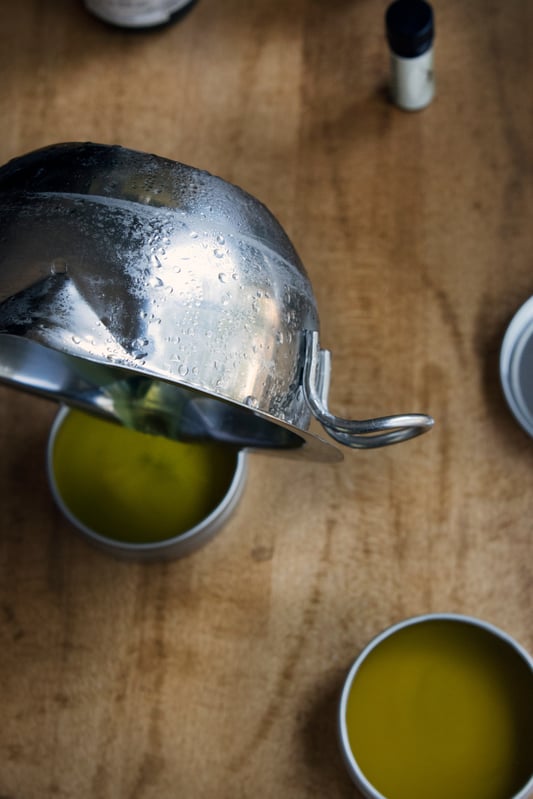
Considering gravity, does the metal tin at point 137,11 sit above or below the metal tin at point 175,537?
above

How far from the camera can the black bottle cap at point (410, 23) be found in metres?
0.83

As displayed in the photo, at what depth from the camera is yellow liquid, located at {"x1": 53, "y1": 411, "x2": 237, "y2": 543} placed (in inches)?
32.0

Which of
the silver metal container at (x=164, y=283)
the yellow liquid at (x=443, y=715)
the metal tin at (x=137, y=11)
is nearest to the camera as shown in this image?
the silver metal container at (x=164, y=283)

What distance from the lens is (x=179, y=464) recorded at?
2.74 feet

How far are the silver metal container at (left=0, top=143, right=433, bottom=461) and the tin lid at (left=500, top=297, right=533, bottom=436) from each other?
0.56 ft

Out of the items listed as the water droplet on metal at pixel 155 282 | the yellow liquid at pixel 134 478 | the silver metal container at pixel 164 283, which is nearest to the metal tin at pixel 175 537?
the yellow liquid at pixel 134 478

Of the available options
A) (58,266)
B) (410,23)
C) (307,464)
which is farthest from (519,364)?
(58,266)

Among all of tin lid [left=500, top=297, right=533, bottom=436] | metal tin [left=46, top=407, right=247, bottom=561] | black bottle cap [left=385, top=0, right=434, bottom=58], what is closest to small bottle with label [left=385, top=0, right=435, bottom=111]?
black bottle cap [left=385, top=0, right=434, bottom=58]

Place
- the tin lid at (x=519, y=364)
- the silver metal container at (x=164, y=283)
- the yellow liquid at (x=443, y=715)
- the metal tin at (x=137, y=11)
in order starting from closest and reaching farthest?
the silver metal container at (x=164, y=283), the yellow liquid at (x=443, y=715), the tin lid at (x=519, y=364), the metal tin at (x=137, y=11)

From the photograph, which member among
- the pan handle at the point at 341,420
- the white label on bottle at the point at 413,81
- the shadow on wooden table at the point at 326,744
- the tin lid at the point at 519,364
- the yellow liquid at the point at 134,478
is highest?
the white label on bottle at the point at 413,81

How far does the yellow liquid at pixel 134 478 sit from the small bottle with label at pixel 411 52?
0.37 meters

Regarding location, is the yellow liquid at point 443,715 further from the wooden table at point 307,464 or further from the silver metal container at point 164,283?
the silver metal container at point 164,283

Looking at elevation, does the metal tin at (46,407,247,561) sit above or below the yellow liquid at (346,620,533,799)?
above

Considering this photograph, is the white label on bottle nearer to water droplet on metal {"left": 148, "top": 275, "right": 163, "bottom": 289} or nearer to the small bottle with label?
the small bottle with label
